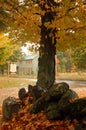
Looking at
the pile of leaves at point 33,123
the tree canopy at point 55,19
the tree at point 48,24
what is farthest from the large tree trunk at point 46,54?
the pile of leaves at point 33,123

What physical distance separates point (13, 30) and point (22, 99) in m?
3.23

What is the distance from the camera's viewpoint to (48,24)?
34.0 feet

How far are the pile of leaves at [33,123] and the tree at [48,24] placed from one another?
187 centimetres

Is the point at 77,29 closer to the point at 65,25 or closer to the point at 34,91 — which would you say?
the point at 65,25

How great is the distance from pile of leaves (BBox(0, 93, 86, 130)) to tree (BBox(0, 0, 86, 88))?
6.15ft

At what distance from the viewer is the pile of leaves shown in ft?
25.0

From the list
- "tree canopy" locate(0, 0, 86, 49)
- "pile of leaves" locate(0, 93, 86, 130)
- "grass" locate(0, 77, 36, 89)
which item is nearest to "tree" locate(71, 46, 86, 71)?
"grass" locate(0, 77, 36, 89)

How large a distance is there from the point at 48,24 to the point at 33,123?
3.67 meters

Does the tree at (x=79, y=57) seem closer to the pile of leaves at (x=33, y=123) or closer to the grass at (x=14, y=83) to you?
the grass at (x=14, y=83)

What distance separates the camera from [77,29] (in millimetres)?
10938

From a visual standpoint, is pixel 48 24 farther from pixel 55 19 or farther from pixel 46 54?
pixel 46 54

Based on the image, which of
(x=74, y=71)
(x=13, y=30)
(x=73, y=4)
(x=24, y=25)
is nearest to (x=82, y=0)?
(x=73, y=4)

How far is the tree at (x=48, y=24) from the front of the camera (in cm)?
1028

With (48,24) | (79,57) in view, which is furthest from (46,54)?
(79,57)
